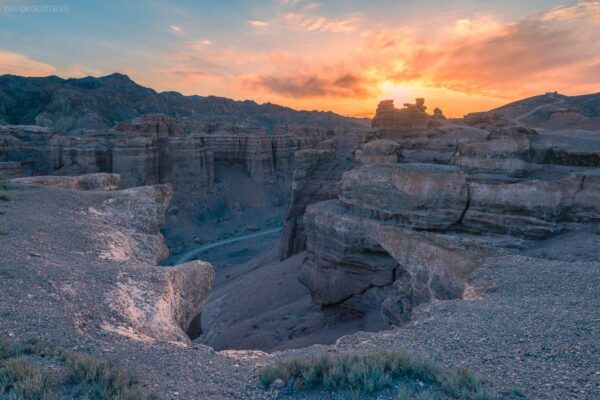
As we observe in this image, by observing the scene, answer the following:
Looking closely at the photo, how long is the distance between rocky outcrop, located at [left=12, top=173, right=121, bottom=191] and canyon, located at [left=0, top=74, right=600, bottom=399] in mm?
122

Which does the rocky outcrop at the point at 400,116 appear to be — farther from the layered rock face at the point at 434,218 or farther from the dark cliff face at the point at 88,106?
the dark cliff face at the point at 88,106

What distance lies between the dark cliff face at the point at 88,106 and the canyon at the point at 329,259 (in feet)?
98.1

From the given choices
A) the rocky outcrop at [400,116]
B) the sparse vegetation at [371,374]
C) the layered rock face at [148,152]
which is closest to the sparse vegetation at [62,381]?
the sparse vegetation at [371,374]

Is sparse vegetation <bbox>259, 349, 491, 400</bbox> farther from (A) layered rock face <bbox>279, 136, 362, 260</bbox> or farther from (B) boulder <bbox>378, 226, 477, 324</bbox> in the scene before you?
(A) layered rock face <bbox>279, 136, 362, 260</bbox>

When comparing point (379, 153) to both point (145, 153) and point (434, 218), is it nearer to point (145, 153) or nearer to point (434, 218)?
point (434, 218)

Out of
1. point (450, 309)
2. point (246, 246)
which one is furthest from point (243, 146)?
point (450, 309)

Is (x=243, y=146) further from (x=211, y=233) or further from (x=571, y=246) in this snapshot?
(x=571, y=246)

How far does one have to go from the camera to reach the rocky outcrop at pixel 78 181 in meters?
14.6

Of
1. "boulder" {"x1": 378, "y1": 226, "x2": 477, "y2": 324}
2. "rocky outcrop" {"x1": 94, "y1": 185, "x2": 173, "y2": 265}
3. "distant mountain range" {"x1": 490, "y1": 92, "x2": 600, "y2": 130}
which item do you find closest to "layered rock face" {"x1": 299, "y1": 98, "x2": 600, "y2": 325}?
"boulder" {"x1": 378, "y1": 226, "x2": 477, "y2": 324}

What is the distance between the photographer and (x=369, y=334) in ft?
19.8

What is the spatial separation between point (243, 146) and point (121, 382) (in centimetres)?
4921

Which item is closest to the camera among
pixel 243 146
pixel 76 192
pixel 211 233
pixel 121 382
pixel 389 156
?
pixel 121 382

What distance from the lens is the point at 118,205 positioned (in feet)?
38.6

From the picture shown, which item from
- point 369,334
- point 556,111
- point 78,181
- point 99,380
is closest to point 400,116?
point 556,111
